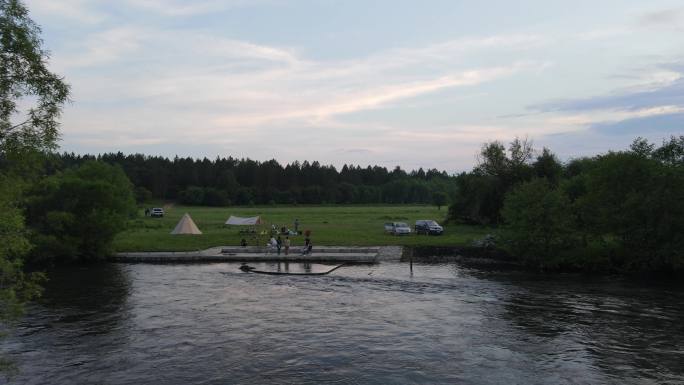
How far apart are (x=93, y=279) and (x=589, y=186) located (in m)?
44.8

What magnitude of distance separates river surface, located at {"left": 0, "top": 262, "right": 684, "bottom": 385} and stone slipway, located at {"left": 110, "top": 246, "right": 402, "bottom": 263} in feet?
29.7

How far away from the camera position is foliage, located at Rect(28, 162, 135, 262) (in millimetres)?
51594

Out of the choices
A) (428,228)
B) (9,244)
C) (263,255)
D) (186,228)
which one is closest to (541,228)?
(428,228)

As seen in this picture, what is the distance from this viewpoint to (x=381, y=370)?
21656mm

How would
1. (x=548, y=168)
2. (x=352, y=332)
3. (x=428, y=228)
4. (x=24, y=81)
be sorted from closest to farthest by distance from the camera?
(x=24, y=81), (x=352, y=332), (x=428, y=228), (x=548, y=168)

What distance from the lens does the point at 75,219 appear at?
5384 centimetres

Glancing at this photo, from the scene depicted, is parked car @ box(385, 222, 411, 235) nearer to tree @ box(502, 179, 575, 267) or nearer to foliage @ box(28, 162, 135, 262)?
tree @ box(502, 179, 575, 267)

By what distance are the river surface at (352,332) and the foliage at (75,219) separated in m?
11.6

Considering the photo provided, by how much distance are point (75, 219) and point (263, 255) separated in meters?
19.3

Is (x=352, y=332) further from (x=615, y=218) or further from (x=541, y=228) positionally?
(x=615, y=218)

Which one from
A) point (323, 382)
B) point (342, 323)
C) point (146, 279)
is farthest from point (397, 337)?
point (146, 279)

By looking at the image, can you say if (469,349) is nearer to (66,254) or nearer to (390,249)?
(390,249)

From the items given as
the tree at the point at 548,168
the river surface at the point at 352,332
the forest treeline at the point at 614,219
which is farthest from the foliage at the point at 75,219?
the tree at the point at 548,168

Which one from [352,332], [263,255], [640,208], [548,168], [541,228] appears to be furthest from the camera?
[548,168]
